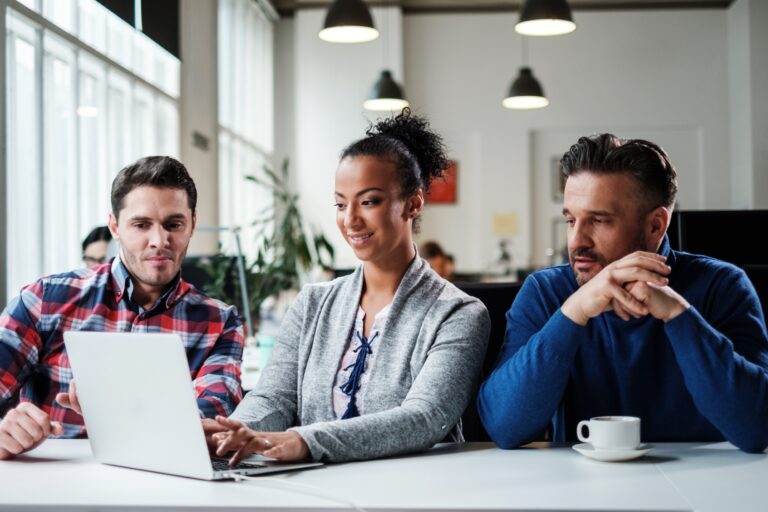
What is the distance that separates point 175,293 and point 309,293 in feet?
1.10

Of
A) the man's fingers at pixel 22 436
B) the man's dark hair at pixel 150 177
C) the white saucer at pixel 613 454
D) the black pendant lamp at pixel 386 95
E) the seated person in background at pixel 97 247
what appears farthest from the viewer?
the black pendant lamp at pixel 386 95

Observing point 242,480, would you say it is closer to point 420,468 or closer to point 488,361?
point 420,468

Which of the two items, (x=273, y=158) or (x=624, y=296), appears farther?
(x=273, y=158)

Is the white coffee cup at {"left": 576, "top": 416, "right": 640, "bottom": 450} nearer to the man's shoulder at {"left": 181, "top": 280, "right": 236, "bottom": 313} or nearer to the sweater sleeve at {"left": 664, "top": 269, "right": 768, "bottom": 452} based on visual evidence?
the sweater sleeve at {"left": 664, "top": 269, "right": 768, "bottom": 452}

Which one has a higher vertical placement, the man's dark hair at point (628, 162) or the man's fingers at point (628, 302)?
the man's dark hair at point (628, 162)

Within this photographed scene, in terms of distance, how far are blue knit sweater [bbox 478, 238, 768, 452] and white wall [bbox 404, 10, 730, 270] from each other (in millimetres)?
7732

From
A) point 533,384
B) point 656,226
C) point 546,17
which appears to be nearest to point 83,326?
point 533,384

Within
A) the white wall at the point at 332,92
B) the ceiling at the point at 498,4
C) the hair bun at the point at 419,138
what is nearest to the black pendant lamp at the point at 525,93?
the white wall at the point at 332,92

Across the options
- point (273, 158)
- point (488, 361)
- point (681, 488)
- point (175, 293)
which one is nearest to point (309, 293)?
point (175, 293)

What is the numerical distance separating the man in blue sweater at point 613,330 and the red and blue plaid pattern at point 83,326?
64 centimetres

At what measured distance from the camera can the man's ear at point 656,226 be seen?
1.76 meters

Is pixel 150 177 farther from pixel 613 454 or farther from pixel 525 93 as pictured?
pixel 525 93

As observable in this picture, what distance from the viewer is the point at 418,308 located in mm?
1808

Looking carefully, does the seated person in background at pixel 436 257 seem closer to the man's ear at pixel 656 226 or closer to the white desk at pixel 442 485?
the man's ear at pixel 656 226
